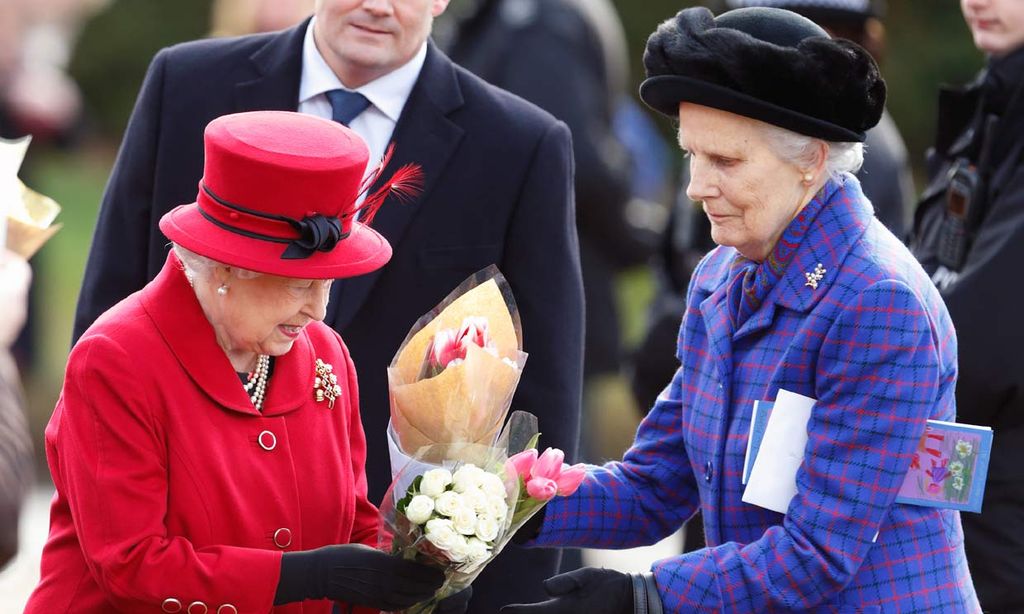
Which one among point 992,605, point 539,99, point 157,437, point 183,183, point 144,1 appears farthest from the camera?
point 144,1

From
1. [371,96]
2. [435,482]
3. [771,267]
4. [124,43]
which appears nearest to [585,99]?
[371,96]

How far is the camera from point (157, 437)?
287 cm

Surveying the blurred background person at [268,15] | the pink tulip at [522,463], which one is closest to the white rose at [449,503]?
the pink tulip at [522,463]

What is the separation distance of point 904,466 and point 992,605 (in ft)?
4.14

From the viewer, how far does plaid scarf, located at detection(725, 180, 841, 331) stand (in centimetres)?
306

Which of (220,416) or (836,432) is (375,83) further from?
(836,432)

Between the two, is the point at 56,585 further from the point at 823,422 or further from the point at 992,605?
the point at 992,605

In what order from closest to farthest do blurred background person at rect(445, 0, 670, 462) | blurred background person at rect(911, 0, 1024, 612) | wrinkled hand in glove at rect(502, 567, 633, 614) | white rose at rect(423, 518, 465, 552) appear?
white rose at rect(423, 518, 465, 552)
wrinkled hand in glove at rect(502, 567, 633, 614)
blurred background person at rect(911, 0, 1024, 612)
blurred background person at rect(445, 0, 670, 462)

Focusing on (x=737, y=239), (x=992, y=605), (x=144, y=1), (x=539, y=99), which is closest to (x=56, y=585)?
(x=737, y=239)

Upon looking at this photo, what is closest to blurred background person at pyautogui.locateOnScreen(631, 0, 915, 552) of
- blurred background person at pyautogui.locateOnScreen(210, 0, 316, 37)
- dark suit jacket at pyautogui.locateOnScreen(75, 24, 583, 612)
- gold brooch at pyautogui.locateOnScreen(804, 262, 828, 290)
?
dark suit jacket at pyautogui.locateOnScreen(75, 24, 583, 612)

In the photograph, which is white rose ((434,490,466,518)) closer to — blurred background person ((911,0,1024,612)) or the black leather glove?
the black leather glove

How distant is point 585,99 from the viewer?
620cm

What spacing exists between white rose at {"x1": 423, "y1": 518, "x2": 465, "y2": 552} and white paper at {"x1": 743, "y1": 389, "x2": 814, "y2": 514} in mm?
559

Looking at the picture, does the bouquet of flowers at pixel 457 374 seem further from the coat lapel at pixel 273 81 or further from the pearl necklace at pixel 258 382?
the coat lapel at pixel 273 81
